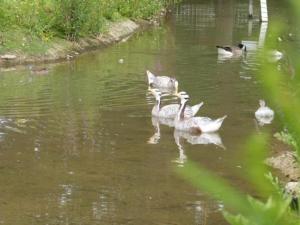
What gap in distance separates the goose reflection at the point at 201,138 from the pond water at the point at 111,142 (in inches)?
1.4

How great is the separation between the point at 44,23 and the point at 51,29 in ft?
1.35

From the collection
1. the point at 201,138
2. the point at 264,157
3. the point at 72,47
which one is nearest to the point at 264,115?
the point at 201,138

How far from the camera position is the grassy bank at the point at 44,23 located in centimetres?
2164

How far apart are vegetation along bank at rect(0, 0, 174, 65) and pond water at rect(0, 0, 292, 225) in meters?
0.97

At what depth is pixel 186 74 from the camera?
20.2 meters

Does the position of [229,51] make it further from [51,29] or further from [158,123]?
[158,123]

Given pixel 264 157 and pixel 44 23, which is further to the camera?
pixel 44 23

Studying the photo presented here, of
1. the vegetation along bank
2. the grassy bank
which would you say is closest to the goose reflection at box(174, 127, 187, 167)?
the vegetation along bank

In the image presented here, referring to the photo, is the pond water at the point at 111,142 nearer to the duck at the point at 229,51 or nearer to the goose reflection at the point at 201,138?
the goose reflection at the point at 201,138

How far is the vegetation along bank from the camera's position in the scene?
21.4 meters

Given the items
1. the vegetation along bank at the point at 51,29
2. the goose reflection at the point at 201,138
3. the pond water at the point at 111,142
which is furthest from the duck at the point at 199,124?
the vegetation along bank at the point at 51,29

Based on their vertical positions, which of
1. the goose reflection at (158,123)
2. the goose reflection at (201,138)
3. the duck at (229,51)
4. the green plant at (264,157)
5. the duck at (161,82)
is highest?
the green plant at (264,157)

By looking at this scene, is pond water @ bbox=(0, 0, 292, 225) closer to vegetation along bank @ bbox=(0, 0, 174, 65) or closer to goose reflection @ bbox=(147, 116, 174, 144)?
goose reflection @ bbox=(147, 116, 174, 144)

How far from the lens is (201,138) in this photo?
510 inches
